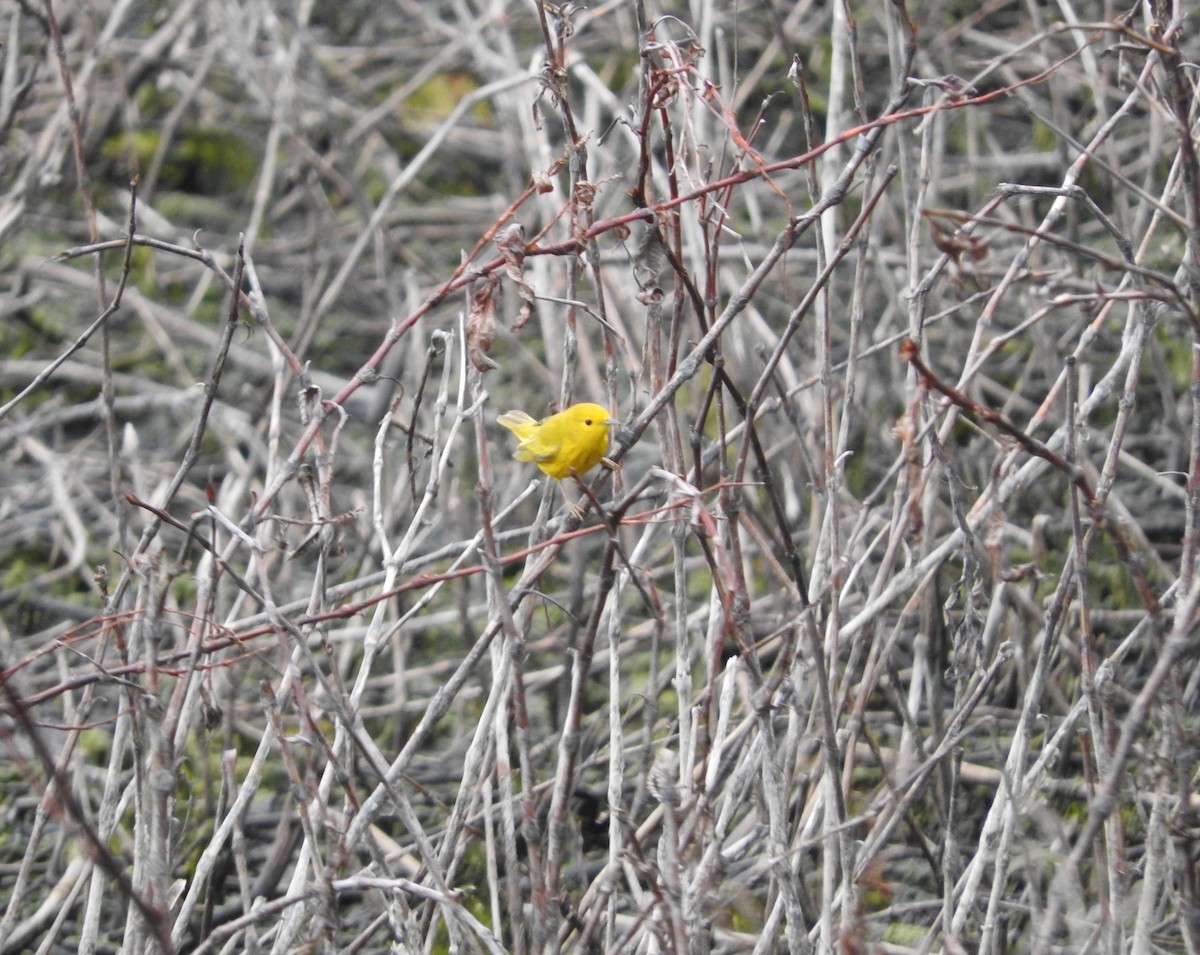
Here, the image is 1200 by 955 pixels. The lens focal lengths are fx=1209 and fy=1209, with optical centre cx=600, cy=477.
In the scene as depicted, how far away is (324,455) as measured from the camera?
194cm

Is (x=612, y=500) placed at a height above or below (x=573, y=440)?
below

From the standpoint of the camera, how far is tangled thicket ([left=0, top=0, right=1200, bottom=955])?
5.51ft

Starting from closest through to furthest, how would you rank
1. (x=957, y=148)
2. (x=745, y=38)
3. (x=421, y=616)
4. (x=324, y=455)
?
1. (x=324, y=455)
2. (x=421, y=616)
3. (x=957, y=148)
4. (x=745, y=38)

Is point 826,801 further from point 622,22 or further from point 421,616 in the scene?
point 622,22

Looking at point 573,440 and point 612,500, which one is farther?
point 612,500

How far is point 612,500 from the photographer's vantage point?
2.24m

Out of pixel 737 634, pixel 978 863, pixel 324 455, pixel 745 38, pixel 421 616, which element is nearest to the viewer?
pixel 737 634

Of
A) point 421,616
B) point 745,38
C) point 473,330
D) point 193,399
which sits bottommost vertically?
point 421,616

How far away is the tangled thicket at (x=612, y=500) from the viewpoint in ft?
5.51

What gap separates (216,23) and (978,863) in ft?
13.8

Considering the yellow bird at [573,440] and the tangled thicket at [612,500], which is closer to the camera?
the tangled thicket at [612,500]

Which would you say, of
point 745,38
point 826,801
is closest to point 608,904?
point 826,801

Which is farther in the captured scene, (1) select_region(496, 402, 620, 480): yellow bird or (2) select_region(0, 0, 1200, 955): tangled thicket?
(1) select_region(496, 402, 620, 480): yellow bird

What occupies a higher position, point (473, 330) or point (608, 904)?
point (473, 330)
